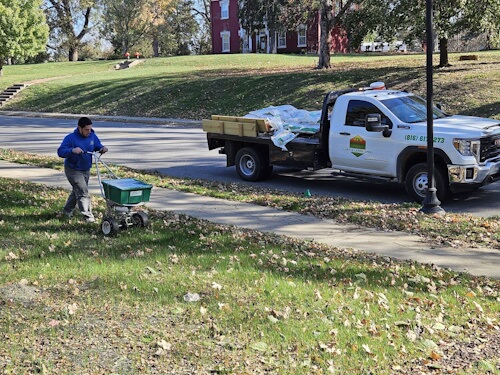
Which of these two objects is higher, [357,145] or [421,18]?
[421,18]

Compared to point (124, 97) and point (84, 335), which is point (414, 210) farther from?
point (124, 97)

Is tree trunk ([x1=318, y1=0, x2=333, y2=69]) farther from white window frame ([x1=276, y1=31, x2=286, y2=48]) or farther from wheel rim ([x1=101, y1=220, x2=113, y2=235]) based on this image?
wheel rim ([x1=101, y1=220, x2=113, y2=235])

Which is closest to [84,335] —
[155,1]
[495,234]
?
Answer: [495,234]

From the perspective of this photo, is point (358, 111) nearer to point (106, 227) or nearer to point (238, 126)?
point (238, 126)

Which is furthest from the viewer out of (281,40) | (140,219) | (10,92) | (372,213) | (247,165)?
(281,40)

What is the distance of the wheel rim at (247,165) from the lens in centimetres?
1469

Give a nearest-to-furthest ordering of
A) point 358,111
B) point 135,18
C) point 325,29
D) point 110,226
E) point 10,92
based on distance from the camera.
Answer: point 110,226, point 358,111, point 325,29, point 10,92, point 135,18

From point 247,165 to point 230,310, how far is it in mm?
8656

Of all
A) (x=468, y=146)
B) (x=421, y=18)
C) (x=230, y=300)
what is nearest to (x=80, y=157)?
(x=230, y=300)

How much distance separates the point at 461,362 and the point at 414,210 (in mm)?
5901

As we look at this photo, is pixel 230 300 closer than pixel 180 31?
Yes

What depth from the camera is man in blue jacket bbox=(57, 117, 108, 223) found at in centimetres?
968

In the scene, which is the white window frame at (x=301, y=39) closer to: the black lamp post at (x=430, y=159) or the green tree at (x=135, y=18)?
the green tree at (x=135, y=18)

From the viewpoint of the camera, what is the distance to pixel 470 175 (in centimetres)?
1141
